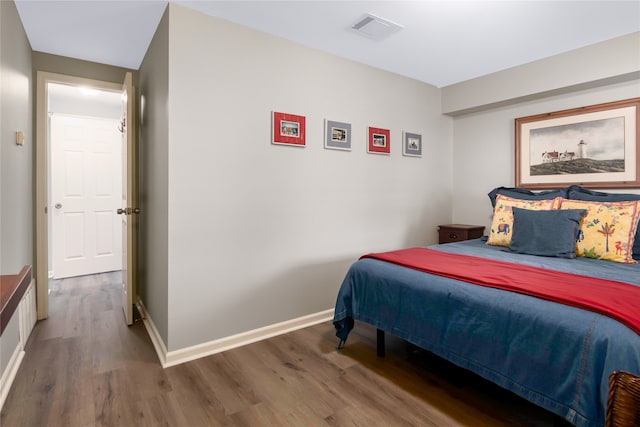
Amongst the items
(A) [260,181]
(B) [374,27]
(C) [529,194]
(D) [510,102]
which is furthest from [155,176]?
(D) [510,102]

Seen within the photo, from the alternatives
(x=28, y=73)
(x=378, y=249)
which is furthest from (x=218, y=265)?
(x=28, y=73)

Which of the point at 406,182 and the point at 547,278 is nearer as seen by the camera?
the point at 547,278

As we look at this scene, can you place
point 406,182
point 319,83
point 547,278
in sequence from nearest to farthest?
1. point 547,278
2. point 319,83
3. point 406,182

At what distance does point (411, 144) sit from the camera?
147 inches

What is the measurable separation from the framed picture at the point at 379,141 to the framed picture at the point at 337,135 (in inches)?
10.6

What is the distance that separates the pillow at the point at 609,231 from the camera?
2.36m

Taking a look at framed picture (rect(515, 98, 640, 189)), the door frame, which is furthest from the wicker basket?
the door frame

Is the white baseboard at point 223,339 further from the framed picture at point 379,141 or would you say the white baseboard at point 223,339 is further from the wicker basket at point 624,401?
the wicker basket at point 624,401

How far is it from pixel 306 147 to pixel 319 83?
1.89ft

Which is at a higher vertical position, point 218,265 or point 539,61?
point 539,61

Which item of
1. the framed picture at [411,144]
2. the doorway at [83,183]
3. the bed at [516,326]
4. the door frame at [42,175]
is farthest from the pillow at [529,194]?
the doorway at [83,183]

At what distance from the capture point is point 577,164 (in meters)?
3.17

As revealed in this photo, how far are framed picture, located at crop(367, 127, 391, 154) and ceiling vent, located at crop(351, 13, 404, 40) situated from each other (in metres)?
0.88

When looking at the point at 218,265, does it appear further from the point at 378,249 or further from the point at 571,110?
→ the point at 571,110
